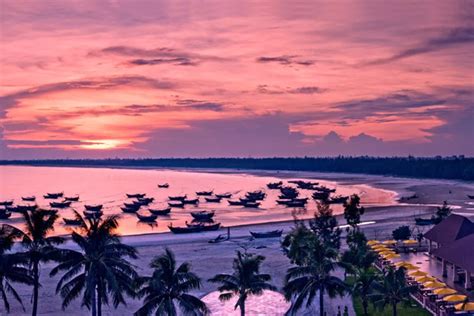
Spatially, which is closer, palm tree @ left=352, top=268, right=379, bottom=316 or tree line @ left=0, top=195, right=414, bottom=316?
tree line @ left=0, top=195, right=414, bottom=316

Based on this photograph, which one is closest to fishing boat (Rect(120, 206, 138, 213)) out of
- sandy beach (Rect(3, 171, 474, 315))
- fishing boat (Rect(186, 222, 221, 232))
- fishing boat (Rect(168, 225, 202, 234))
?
sandy beach (Rect(3, 171, 474, 315))

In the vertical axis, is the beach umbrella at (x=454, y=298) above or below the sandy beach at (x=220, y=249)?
above

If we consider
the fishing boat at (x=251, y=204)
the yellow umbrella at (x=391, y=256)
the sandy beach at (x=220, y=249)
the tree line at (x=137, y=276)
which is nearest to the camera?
the tree line at (x=137, y=276)

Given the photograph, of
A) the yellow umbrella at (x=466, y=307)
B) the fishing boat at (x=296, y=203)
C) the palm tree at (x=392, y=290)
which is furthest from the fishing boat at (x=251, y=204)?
the yellow umbrella at (x=466, y=307)

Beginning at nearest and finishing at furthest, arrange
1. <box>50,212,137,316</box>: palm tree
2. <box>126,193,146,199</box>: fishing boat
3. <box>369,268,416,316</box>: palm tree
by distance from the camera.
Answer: <box>50,212,137,316</box>: palm tree
<box>369,268,416,316</box>: palm tree
<box>126,193,146,199</box>: fishing boat

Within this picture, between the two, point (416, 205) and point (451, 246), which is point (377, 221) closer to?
point (416, 205)

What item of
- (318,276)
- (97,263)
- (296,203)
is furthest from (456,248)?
(296,203)

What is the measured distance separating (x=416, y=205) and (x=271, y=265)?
219ft

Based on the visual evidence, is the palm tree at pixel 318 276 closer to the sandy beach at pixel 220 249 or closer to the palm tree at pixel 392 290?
the palm tree at pixel 392 290

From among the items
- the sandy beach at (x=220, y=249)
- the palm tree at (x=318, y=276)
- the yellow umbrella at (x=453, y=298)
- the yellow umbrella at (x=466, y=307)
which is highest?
the palm tree at (x=318, y=276)

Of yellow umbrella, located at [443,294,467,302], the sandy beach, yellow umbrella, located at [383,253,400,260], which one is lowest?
the sandy beach

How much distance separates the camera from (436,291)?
33.7m

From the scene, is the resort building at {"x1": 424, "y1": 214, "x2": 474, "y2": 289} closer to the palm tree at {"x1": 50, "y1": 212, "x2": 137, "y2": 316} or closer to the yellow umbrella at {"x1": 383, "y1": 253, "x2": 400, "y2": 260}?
the yellow umbrella at {"x1": 383, "y1": 253, "x2": 400, "y2": 260}

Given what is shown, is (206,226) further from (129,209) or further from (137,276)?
(137,276)
